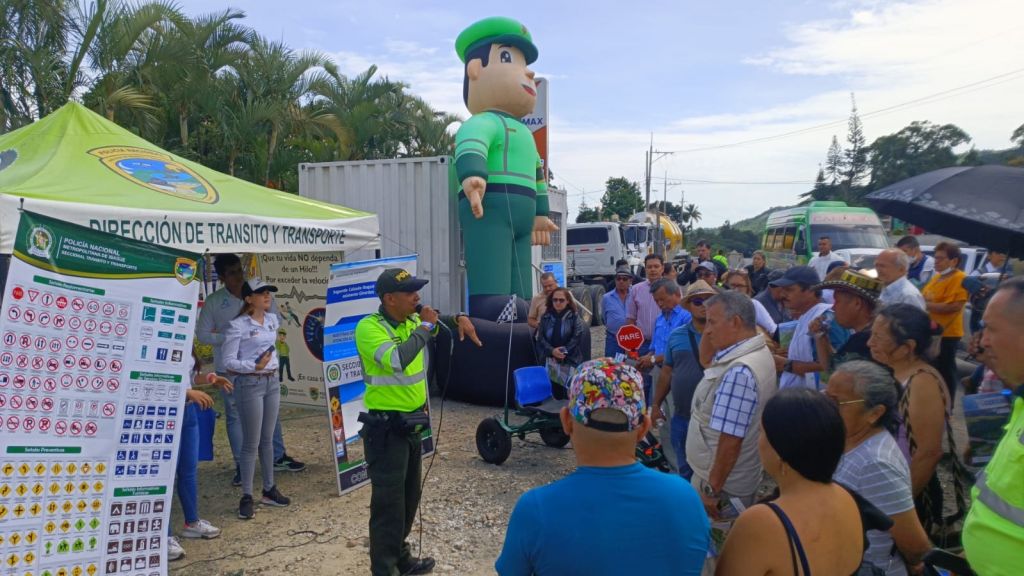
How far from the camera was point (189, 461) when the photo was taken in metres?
4.42

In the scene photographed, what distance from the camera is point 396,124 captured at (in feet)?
55.9

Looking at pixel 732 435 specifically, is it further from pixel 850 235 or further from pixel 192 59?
pixel 850 235

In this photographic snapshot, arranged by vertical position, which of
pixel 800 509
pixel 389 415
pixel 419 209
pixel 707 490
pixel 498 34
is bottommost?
pixel 707 490

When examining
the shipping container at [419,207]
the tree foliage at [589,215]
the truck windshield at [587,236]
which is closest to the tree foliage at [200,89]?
the shipping container at [419,207]

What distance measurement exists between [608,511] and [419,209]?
6.91 metres

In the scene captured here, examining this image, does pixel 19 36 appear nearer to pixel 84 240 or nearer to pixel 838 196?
pixel 84 240

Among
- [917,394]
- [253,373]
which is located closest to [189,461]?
[253,373]

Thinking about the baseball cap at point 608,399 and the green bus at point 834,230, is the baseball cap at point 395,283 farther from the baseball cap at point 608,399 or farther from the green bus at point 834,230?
the green bus at point 834,230

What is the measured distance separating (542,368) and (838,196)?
6077 cm

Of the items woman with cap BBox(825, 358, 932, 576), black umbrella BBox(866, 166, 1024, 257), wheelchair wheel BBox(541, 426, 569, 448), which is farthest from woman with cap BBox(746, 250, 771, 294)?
woman with cap BBox(825, 358, 932, 576)

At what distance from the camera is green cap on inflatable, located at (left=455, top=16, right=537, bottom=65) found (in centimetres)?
811

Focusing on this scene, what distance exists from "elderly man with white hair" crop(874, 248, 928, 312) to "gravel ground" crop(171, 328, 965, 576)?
266 centimetres

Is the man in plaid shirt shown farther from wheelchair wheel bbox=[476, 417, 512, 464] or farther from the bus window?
the bus window

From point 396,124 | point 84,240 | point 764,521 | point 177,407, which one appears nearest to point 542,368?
point 177,407
